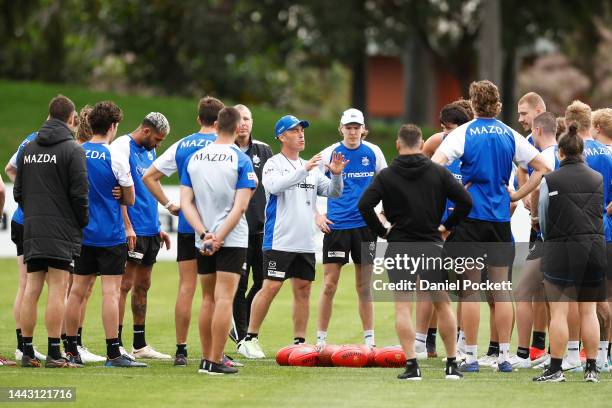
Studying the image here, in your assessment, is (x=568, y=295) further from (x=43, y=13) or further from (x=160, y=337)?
(x=43, y=13)

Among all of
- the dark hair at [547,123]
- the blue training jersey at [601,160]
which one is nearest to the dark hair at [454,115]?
the dark hair at [547,123]

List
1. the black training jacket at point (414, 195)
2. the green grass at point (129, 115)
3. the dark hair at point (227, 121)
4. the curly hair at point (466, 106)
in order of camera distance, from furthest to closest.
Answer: the green grass at point (129, 115)
the curly hair at point (466, 106)
the dark hair at point (227, 121)
the black training jacket at point (414, 195)

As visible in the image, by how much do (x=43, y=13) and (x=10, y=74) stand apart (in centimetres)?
299

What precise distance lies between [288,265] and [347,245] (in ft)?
2.29

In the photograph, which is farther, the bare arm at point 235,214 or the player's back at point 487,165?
the player's back at point 487,165

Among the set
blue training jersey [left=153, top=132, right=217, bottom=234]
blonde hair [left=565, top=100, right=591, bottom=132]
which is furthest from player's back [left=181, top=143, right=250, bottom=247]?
blonde hair [left=565, top=100, right=591, bottom=132]

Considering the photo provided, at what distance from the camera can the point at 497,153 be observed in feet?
33.0

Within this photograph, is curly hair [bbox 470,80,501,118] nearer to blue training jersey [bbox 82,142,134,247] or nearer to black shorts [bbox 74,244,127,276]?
blue training jersey [bbox 82,142,134,247]

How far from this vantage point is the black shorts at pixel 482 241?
994 centimetres

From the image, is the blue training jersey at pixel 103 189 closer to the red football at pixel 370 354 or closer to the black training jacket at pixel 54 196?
the black training jacket at pixel 54 196

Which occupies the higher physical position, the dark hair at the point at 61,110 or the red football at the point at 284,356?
the dark hair at the point at 61,110

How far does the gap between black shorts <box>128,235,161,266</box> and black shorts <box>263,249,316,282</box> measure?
1.05 meters

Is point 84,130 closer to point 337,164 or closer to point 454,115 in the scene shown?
point 337,164

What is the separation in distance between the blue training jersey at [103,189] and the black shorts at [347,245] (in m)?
2.08
